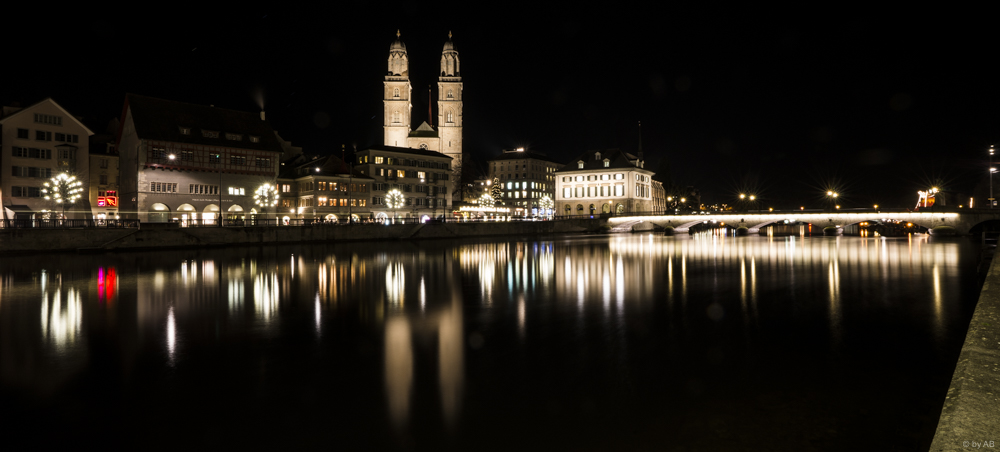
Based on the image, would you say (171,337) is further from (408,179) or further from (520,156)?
(520,156)

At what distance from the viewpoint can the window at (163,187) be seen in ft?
178

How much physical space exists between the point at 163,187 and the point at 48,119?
1592cm

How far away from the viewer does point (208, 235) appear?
46094mm

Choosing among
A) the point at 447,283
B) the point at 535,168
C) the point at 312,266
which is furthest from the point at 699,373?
the point at 535,168

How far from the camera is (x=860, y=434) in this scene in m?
6.96

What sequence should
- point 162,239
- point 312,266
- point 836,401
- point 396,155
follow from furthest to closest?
1. point 396,155
2. point 162,239
3. point 312,266
4. point 836,401

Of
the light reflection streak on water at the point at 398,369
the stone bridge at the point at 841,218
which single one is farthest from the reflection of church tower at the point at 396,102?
the light reflection streak on water at the point at 398,369

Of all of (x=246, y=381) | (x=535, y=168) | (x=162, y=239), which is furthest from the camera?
(x=535, y=168)

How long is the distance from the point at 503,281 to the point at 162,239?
3381 cm

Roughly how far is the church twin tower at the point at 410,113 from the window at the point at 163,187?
6484 cm

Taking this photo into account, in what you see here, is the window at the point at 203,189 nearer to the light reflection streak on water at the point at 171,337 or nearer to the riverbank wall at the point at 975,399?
the light reflection streak on water at the point at 171,337

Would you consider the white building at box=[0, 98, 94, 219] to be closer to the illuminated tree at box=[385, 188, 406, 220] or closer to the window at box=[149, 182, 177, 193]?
the window at box=[149, 182, 177, 193]

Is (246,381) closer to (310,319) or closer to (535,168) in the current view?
(310,319)

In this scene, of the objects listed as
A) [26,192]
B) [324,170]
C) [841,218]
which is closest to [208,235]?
[26,192]
